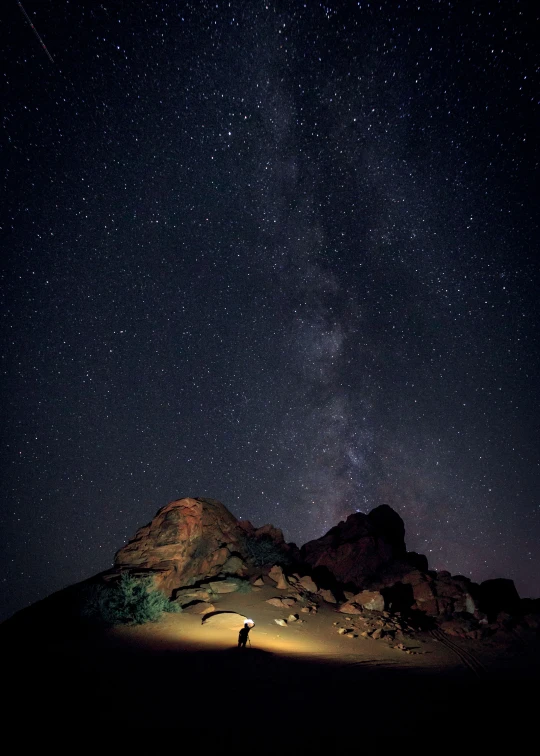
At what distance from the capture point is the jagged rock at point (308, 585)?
17078 mm

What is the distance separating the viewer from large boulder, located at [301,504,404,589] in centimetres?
1997

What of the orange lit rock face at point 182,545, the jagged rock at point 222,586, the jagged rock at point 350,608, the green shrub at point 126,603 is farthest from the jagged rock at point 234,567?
the jagged rock at point 350,608

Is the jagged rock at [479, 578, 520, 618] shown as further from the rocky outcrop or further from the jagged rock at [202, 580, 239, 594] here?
the jagged rock at [202, 580, 239, 594]

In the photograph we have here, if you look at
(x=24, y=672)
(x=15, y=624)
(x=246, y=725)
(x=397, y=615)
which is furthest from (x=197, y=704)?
(x=397, y=615)

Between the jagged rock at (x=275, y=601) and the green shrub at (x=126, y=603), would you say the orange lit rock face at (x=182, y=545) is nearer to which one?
the green shrub at (x=126, y=603)

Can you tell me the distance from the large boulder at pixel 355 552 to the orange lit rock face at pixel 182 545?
5665 mm

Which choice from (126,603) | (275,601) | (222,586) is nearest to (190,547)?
(222,586)

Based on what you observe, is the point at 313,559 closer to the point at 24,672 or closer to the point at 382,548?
the point at 382,548

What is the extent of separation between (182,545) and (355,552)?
34.7ft

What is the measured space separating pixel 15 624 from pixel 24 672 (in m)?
4.69

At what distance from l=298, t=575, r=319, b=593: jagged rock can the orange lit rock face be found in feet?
12.0

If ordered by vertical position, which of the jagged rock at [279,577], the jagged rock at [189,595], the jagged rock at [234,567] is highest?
the jagged rock at [234,567]

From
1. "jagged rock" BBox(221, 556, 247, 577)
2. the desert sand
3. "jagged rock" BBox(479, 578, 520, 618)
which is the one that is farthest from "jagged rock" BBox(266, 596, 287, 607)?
"jagged rock" BBox(479, 578, 520, 618)

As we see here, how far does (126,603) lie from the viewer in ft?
38.3
